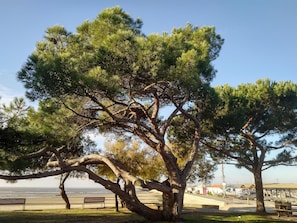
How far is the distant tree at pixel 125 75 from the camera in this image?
8.70 metres

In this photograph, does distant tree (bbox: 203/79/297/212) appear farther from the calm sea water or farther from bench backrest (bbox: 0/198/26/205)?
the calm sea water

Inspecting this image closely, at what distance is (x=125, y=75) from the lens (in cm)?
987

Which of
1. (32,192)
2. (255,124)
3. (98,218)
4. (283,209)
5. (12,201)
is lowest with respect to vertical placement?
(32,192)

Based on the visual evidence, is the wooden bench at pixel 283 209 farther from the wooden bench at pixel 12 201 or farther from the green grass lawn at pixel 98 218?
the wooden bench at pixel 12 201

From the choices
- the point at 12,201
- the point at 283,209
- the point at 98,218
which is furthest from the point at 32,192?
the point at 283,209

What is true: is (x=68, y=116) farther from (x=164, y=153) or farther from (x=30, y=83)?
(x=164, y=153)

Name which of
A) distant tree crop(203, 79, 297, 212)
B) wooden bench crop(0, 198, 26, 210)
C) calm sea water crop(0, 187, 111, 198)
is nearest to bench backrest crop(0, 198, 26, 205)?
wooden bench crop(0, 198, 26, 210)

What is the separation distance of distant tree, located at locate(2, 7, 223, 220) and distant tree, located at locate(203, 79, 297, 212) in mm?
2532

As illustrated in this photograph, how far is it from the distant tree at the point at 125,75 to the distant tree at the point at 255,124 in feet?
8.31

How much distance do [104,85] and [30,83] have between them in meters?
2.14

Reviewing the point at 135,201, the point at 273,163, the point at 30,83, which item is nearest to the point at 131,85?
the point at 30,83

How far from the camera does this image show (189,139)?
49.6 feet

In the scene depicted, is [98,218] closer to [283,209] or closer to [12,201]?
[12,201]

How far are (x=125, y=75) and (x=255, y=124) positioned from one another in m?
9.42
